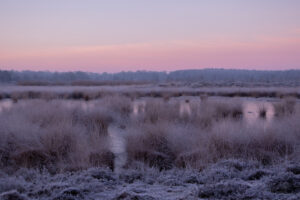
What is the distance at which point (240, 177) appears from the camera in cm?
537

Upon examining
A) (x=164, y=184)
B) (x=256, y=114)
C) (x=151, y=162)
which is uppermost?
(x=256, y=114)

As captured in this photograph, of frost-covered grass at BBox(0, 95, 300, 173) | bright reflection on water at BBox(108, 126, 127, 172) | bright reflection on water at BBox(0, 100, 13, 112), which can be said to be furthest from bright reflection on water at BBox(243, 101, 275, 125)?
bright reflection on water at BBox(0, 100, 13, 112)

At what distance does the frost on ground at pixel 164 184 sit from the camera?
14.2 feet

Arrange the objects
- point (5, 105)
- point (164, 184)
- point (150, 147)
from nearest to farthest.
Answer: point (164, 184) → point (150, 147) → point (5, 105)

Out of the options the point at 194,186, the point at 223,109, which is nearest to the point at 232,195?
the point at 194,186

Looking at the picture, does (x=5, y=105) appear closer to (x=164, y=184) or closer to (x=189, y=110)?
(x=189, y=110)

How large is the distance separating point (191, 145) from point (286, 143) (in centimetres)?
238

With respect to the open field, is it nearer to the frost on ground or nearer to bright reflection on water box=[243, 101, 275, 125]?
the frost on ground

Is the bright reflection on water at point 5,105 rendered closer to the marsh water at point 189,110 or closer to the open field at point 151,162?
the marsh water at point 189,110

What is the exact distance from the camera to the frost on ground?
4.33 m

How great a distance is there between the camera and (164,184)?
501 centimetres

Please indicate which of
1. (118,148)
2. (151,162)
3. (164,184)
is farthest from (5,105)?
(164,184)

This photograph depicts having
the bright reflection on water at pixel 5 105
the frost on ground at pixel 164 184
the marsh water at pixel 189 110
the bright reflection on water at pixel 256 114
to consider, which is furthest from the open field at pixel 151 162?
the bright reflection on water at pixel 5 105

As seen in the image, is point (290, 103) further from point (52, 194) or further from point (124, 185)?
point (52, 194)
